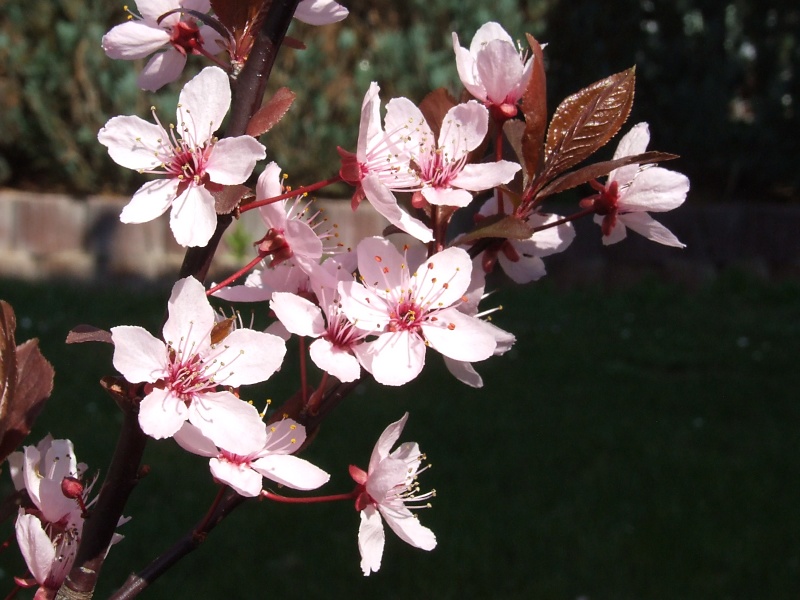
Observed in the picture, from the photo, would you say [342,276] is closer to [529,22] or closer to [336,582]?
[336,582]

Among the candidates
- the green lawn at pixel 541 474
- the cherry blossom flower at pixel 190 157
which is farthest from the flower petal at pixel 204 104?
the green lawn at pixel 541 474

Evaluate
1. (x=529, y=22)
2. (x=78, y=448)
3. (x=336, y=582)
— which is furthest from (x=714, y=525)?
(x=529, y=22)

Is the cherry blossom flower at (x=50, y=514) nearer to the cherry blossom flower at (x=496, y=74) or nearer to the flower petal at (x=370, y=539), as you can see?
the flower petal at (x=370, y=539)

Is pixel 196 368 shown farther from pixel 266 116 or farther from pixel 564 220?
pixel 564 220

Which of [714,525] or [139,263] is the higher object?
[714,525]

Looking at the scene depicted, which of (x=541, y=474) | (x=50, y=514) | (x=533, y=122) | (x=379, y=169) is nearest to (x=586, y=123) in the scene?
(x=533, y=122)

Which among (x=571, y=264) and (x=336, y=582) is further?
(x=571, y=264)
